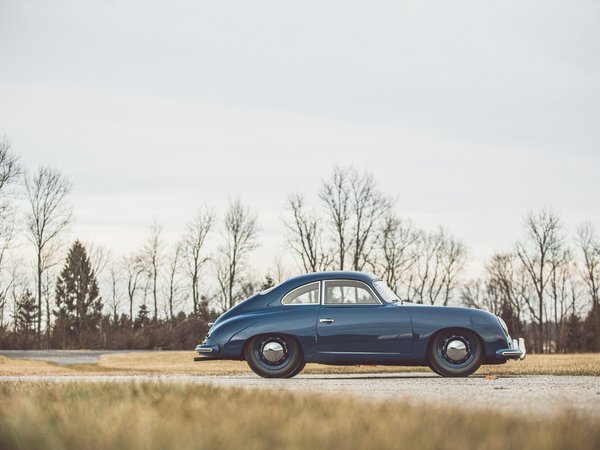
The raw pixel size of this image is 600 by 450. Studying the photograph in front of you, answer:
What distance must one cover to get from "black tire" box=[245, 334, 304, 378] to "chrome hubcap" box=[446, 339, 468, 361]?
2061mm

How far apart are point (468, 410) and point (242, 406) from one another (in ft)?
5.82

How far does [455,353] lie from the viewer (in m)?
11.3

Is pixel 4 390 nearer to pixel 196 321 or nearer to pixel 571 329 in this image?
pixel 196 321

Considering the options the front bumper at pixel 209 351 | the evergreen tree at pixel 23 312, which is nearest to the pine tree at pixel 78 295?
the evergreen tree at pixel 23 312

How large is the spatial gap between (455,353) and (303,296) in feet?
7.50

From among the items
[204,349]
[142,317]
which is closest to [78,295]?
[142,317]

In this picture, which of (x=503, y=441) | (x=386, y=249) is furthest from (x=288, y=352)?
(x=386, y=249)

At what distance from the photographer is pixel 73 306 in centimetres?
7188

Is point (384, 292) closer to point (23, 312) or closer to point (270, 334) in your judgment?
point (270, 334)

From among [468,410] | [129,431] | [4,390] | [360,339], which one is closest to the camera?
[129,431]

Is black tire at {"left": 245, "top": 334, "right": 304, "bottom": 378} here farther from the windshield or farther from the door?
the windshield

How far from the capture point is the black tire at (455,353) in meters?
11.3

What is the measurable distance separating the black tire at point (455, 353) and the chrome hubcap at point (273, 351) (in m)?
2.10

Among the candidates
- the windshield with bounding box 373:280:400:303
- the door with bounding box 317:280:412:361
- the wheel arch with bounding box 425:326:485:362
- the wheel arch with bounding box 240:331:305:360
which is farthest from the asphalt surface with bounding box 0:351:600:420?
the windshield with bounding box 373:280:400:303
